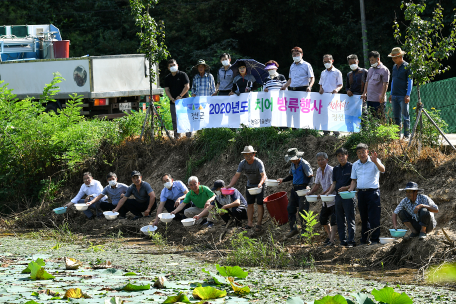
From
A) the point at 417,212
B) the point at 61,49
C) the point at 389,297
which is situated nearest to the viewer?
the point at 389,297

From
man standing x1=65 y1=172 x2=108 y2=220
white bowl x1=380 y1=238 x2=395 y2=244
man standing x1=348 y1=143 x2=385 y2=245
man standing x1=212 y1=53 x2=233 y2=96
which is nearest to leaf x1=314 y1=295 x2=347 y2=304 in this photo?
white bowl x1=380 y1=238 x2=395 y2=244

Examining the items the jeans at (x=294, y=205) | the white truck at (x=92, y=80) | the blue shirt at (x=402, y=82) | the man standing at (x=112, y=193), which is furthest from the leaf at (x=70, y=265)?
the white truck at (x=92, y=80)

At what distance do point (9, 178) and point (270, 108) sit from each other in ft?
25.5

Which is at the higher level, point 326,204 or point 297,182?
point 297,182

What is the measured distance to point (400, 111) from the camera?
12.9 metres

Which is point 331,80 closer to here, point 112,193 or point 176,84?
point 176,84

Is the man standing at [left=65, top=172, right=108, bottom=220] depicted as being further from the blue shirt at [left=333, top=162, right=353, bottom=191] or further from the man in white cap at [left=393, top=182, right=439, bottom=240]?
the man in white cap at [left=393, top=182, right=439, bottom=240]

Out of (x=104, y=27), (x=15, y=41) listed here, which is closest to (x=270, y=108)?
(x=15, y=41)

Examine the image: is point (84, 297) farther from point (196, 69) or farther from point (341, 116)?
point (196, 69)

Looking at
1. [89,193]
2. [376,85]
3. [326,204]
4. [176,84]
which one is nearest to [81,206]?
[89,193]

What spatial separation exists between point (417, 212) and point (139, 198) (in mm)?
6708

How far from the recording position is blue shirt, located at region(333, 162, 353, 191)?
432 inches

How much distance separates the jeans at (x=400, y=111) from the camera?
12625 millimetres

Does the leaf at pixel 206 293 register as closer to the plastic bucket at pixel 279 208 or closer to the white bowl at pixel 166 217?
the plastic bucket at pixel 279 208
